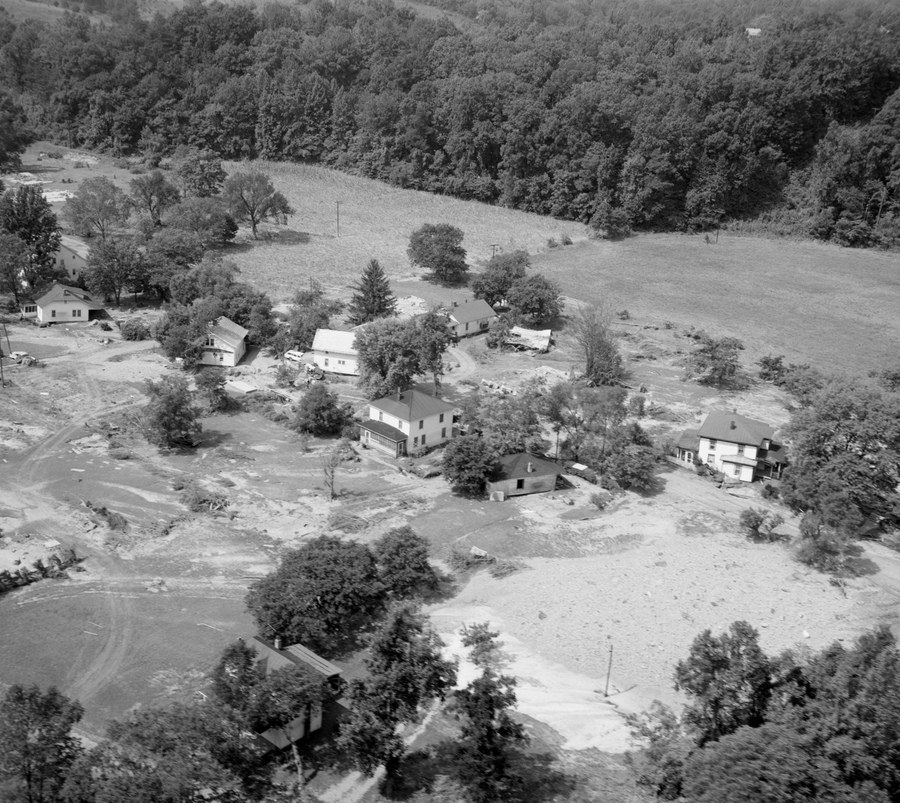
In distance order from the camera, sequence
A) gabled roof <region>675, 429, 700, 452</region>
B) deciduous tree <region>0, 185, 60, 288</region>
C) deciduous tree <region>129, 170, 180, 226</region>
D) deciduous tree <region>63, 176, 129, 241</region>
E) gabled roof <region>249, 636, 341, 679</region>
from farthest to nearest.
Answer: deciduous tree <region>129, 170, 180, 226</region>, deciduous tree <region>63, 176, 129, 241</region>, deciduous tree <region>0, 185, 60, 288</region>, gabled roof <region>675, 429, 700, 452</region>, gabled roof <region>249, 636, 341, 679</region>

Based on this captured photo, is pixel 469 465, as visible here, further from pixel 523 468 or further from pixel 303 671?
pixel 303 671

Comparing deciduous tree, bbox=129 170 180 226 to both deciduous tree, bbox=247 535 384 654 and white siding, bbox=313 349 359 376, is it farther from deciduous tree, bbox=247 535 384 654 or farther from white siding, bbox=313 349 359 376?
deciduous tree, bbox=247 535 384 654

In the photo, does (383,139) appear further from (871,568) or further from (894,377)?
(871,568)

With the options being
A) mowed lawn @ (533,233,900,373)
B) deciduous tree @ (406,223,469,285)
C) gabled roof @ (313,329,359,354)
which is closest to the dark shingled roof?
gabled roof @ (313,329,359,354)

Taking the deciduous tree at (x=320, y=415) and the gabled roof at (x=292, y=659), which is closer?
the gabled roof at (x=292, y=659)

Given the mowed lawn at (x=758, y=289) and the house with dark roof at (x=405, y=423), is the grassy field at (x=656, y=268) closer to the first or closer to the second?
the mowed lawn at (x=758, y=289)

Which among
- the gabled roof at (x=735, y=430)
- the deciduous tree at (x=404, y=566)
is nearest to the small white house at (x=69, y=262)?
the deciduous tree at (x=404, y=566)

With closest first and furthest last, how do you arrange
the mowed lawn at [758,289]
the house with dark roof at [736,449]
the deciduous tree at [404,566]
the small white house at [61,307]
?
1. the deciduous tree at [404,566]
2. the house with dark roof at [736,449]
3. the small white house at [61,307]
4. the mowed lawn at [758,289]

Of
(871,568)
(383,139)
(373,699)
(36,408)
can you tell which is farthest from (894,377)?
(383,139)
